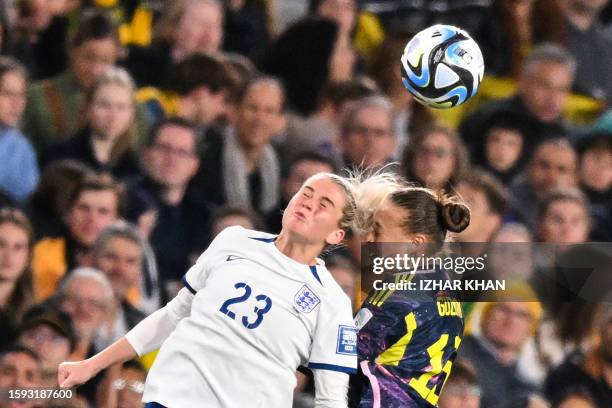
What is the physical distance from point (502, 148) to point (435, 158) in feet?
1.90

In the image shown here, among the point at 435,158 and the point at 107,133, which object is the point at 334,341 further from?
the point at 435,158

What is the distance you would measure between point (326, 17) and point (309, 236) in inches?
146

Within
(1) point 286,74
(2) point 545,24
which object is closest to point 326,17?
(1) point 286,74

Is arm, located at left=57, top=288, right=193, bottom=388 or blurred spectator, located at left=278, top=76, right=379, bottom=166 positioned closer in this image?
arm, located at left=57, top=288, right=193, bottom=388

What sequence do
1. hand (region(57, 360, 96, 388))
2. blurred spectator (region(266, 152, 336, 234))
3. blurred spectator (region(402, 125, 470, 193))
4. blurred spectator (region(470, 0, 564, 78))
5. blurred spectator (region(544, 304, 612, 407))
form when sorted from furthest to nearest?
blurred spectator (region(470, 0, 564, 78))
blurred spectator (region(402, 125, 470, 193))
blurred spectator (region(266, 152, 336, 234))
blurred spectator (region(544, 304, 612, 407))
hand (region(57, 360, 96, 388))

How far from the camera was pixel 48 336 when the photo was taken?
23.2 ft

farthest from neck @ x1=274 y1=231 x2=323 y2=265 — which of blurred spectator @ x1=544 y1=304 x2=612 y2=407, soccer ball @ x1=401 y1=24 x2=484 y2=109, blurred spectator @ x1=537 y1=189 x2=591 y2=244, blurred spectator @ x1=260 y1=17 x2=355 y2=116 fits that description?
blurred spectator @ x1=537 y1=189 x2=591 y2=244

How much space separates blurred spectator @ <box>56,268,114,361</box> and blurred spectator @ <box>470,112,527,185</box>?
2.62m

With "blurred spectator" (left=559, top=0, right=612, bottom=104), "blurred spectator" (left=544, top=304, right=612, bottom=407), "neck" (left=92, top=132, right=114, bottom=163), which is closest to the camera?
"blurred spectator" (left=544, top=304, right=612, bottom=407)

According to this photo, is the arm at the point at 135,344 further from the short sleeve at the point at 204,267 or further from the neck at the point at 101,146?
the neck at the point at 101,146

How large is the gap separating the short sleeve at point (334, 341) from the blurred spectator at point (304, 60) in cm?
360

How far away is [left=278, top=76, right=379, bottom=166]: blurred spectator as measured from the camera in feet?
26.7

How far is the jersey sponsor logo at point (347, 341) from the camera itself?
15.5ft

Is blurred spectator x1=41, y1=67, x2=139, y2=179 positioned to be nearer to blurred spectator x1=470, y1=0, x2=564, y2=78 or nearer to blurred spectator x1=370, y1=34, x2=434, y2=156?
A: blurred spectator x1=370, y1=34, x2=434, y2=156
